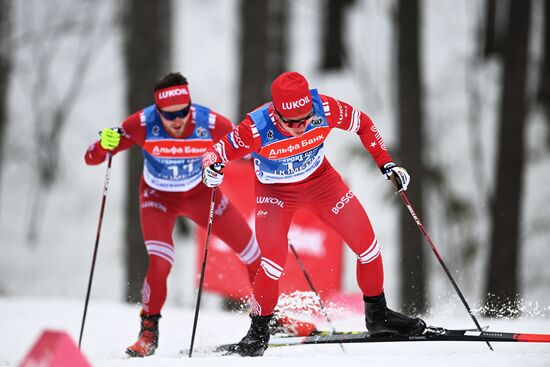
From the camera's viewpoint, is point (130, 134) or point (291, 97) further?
point (130, 134)

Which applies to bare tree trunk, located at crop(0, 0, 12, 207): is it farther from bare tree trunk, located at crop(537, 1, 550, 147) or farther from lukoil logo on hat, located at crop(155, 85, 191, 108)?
bare tree trunk, located at crop(537, 1, 550, 147)

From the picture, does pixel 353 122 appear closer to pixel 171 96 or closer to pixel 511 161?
pixel 171 96

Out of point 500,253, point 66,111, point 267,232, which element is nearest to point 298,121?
point 267,232

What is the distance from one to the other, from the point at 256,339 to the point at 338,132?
1088 centimetres

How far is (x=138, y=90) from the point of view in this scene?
396 inches

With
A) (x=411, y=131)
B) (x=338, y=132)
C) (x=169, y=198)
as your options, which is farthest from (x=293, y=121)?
(x=338, y=132)

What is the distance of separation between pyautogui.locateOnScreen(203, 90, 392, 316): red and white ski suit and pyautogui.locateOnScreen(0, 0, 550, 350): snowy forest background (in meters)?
2.72

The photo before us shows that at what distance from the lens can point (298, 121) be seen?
17.4ft

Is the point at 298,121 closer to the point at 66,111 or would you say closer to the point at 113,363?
the point at 113,363

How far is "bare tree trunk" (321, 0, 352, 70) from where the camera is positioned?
60.3 ft

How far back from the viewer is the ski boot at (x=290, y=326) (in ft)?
20.0

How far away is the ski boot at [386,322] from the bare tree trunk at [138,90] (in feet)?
16.5

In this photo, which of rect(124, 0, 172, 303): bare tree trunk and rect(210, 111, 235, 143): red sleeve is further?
rect(124, 0, 172, 303): bare tree trunk

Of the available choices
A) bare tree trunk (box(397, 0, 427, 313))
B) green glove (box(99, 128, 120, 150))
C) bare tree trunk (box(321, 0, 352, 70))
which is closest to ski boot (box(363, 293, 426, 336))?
green glove (box(99, 128, 120, 150))
